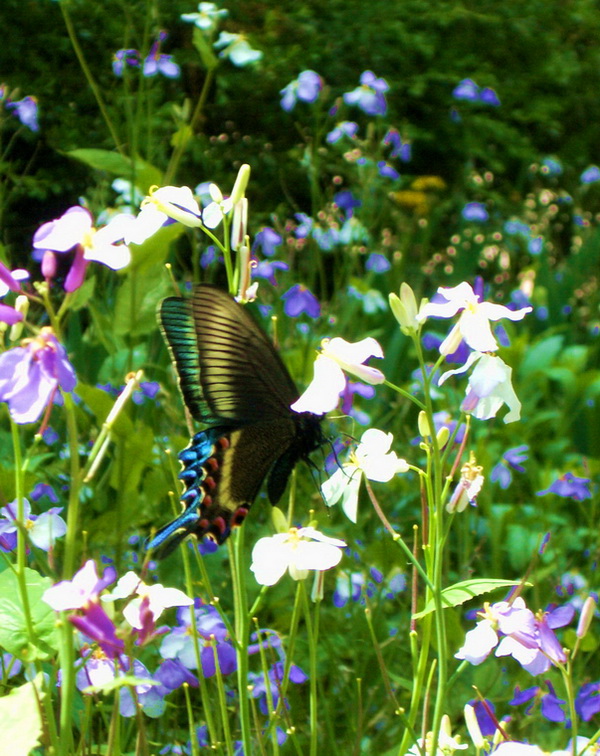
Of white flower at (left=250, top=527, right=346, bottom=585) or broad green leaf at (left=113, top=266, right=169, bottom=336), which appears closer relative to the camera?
white flower at (left=250, top=527, right=346, bottom=585)

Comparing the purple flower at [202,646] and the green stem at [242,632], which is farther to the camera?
the purple flower at [202,646]

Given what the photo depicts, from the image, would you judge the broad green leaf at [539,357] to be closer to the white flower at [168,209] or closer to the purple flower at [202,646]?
the purple flower at [202,646]

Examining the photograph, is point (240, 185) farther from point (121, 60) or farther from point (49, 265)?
point (121, 60)

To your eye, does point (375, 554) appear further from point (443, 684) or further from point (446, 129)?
point (446, 129)

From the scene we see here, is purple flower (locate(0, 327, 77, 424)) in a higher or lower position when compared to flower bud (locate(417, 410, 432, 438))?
higher

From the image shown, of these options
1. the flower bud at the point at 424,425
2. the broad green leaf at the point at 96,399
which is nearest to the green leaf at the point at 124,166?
the broad green leaf at the point at 96,399

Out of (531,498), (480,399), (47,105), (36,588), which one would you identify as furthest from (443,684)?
(47,105)

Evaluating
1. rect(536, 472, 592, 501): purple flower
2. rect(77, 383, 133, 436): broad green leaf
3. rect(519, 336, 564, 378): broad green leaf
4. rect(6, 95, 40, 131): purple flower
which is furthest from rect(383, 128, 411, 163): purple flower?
rect(77, 383, 133, 436): broad green leaf

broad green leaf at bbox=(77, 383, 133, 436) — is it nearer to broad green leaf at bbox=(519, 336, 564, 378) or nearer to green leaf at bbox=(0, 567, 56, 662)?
green leaf at bbox=(0, 567, 56, 662)
